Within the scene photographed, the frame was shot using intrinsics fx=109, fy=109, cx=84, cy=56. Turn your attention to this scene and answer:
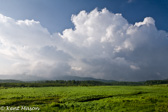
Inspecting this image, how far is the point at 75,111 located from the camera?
59.1ft

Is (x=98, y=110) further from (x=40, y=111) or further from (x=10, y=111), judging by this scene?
(x=10, y=111)

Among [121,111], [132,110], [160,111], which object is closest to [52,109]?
[121,111]

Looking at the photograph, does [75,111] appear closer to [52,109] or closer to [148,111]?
[52,109]

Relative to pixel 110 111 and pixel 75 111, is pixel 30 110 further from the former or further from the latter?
pixel 110 111

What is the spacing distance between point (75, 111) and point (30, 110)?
7526 millimetres

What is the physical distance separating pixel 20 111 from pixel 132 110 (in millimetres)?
18641

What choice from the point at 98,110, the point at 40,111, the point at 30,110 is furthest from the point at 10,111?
the point at 98,110

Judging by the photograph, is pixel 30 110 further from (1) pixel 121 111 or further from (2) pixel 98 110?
(1) pixel 121 111

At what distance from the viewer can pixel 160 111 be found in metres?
17.7

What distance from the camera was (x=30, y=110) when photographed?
1814 cm

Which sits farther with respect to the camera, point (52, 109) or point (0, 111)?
point (52, 109)

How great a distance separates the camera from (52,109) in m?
18.6

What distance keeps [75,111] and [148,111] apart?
1200 centimetres

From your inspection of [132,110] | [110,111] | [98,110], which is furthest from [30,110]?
[132,110]
